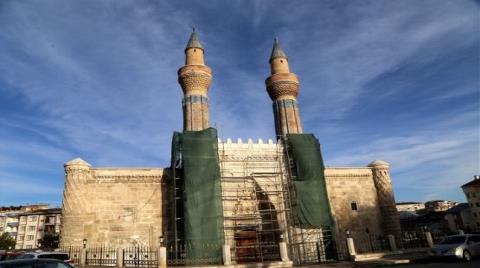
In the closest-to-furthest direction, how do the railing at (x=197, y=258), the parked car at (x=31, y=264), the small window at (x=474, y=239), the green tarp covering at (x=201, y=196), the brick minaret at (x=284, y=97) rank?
the parked car at (x=31, y=264), the small window at (x=474, y=239), the railing at (x=197, y=258), the green tarp covering at (x=201, y=196), the brick minaret at (x=284, y=97)

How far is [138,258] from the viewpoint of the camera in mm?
13938

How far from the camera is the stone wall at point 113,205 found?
15990 mm

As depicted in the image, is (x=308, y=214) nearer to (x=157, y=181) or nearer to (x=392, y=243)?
(x=392, y=243)

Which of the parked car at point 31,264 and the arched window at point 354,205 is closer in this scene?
the parked car at point 31,264

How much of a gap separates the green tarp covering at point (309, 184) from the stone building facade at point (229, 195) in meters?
0.73

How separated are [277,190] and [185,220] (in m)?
5.04

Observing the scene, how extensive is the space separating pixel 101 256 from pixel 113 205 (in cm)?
241

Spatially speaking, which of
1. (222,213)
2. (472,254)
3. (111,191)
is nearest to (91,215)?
(111,191)

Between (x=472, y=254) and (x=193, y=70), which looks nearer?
(x=472, y=254)

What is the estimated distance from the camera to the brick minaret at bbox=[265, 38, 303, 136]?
22141mm

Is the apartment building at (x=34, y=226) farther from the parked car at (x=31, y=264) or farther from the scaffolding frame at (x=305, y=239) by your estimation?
the parked car at (x=31, y=264)

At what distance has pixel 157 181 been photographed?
1786cm

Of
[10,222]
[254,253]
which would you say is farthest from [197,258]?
[10,222]

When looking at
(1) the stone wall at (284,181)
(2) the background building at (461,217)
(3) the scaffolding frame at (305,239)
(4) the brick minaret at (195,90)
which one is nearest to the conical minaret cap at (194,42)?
(4) the brick minaret at (195,90)
